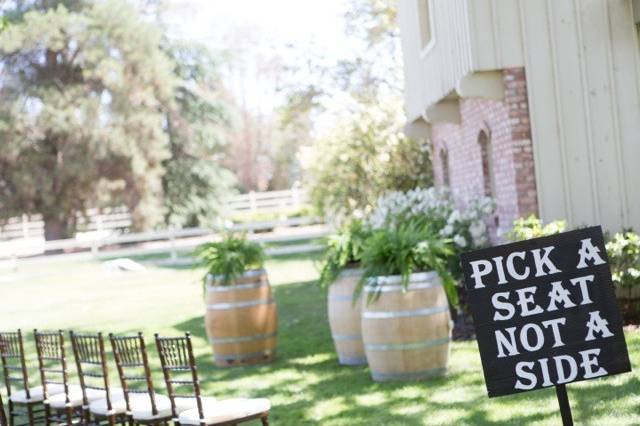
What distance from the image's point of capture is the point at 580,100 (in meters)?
11.1

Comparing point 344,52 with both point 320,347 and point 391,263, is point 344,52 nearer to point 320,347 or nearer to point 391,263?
point 320,347

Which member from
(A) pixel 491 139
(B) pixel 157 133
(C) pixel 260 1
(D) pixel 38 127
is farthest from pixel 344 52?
(A) pixel 491 139

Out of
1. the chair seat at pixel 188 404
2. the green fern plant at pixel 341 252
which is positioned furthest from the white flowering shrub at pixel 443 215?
the chair seat at pixel 188 404

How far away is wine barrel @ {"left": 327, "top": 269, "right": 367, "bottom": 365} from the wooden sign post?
471 cm

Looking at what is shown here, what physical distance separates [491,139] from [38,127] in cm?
2813

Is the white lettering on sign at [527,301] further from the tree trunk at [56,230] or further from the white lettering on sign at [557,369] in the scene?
the tree trunk at [56,230]

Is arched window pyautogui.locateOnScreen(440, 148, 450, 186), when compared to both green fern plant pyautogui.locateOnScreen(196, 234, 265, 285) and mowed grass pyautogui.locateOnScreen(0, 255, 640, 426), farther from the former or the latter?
green fern plant pyautogui.locateOnScreen(196, 234, 265, 285)

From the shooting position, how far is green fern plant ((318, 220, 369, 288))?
31.2 feet

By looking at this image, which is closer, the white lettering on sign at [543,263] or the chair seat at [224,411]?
the white lettering on sign at [543,263]

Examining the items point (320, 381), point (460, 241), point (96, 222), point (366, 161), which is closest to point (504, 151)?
point (460, 241)

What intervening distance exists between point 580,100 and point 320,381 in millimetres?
4477

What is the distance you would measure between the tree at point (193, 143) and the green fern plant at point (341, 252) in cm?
3152

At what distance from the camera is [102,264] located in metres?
27.0

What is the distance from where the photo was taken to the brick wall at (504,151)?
11219mm
